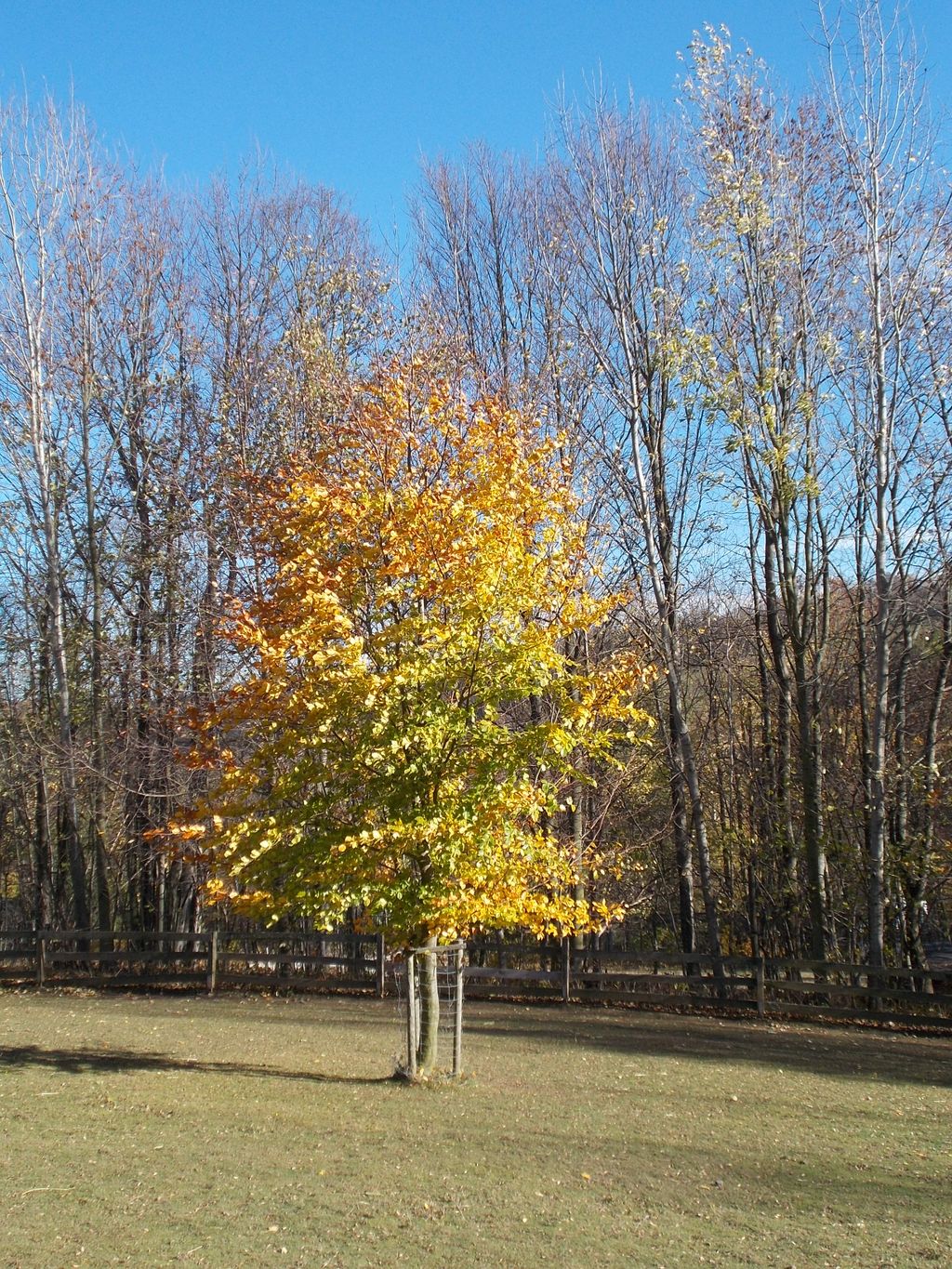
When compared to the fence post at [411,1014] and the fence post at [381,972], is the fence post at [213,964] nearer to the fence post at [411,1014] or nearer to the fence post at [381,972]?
the fence post at [381,972]

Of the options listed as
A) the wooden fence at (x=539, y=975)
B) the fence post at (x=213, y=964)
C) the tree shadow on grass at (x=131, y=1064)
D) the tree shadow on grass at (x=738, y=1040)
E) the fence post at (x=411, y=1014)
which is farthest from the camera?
the fence post at (x=213, y=964)

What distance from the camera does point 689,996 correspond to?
15.9 meters

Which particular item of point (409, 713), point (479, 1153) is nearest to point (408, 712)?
point (409, 713)

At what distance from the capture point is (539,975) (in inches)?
668

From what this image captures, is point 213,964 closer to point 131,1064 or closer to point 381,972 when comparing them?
point 381,972

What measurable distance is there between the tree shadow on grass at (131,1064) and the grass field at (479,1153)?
0.20ft

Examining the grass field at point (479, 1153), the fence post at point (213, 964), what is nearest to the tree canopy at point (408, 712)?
the grass field at point (479, 1153)

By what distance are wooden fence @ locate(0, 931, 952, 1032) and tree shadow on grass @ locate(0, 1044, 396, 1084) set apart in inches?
209

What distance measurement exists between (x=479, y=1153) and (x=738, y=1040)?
706 cm

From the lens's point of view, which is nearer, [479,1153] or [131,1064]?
[479,1153]

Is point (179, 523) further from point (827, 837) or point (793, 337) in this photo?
point (827, 837)

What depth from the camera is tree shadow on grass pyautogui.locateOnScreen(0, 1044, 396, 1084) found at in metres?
10.4

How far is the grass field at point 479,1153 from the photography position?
5500mm

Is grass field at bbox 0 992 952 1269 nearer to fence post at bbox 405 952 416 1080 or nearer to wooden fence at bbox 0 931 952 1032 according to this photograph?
fence post at bbox 405 952 416 1080
